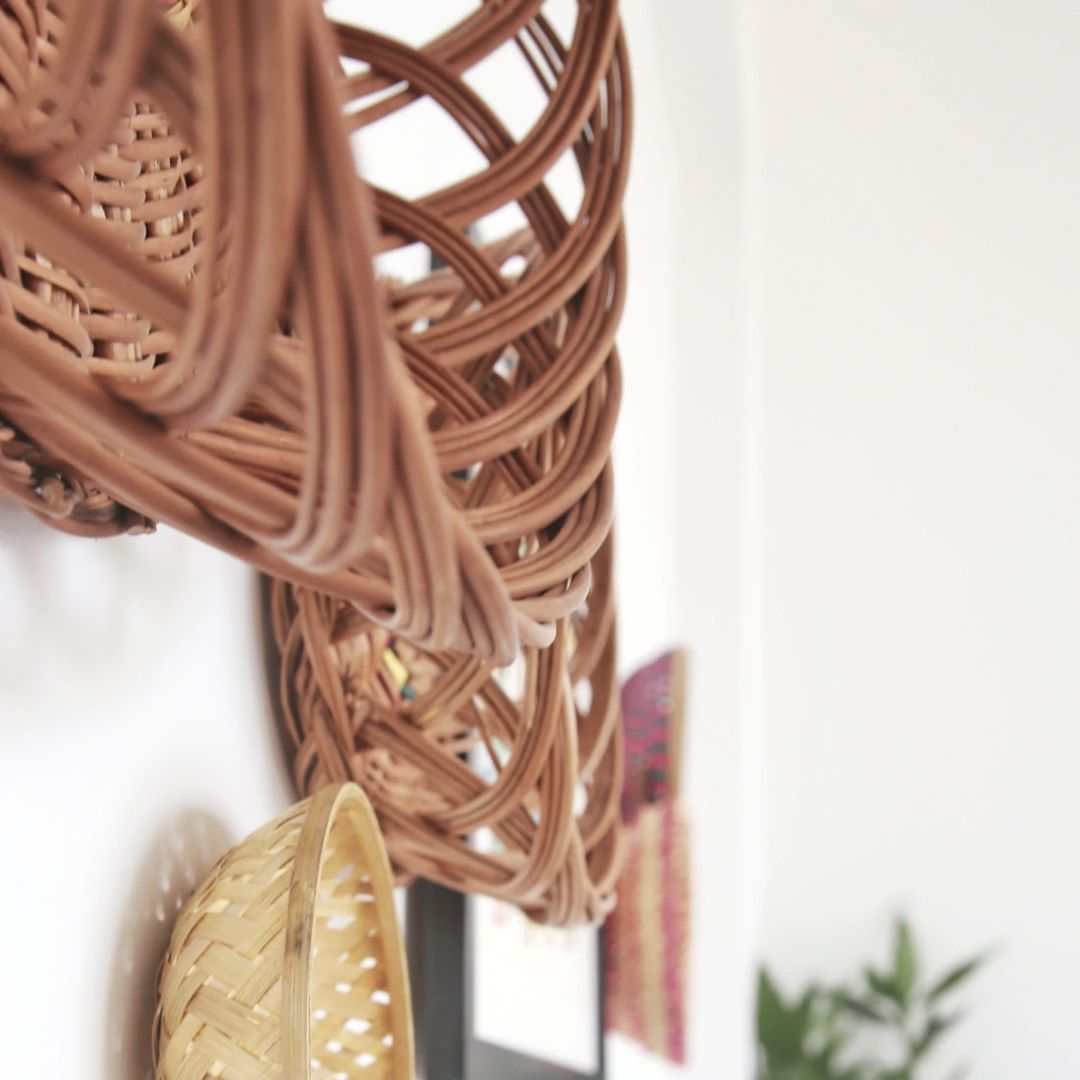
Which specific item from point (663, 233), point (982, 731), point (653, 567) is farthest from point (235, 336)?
point (982, 731)

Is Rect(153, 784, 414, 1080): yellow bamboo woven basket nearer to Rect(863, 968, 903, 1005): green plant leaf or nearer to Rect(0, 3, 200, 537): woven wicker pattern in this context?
Rect(0, 3, 200, 537): woven wicker pattern

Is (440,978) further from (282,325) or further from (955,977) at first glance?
(955,977)

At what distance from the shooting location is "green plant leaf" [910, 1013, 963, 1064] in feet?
5.23

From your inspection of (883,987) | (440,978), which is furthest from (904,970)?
(440,978)

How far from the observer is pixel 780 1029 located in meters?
1.57

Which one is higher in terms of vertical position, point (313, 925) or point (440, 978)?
point (313, 925)

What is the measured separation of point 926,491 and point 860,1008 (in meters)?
0.81

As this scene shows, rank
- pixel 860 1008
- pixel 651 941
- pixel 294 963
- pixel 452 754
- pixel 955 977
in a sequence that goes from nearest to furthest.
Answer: pixel 294 963
pixel 452 754
pixel 651 941
pixel 955 977
pixel 860 1008

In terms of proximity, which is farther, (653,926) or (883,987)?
(883,987)

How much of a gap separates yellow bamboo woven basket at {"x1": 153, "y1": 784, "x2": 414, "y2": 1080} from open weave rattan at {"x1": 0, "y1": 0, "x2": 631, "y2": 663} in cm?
10

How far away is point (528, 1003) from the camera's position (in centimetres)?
69

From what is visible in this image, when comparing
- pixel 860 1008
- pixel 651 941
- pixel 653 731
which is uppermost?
pixel 653 731

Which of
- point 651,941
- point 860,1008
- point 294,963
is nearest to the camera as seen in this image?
point 294,963

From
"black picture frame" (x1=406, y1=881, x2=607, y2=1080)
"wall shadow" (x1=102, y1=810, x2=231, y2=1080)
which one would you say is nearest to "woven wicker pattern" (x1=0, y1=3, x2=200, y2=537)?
"wall shadow" (x1=102, y1=810, x2=231, y2=1080)
